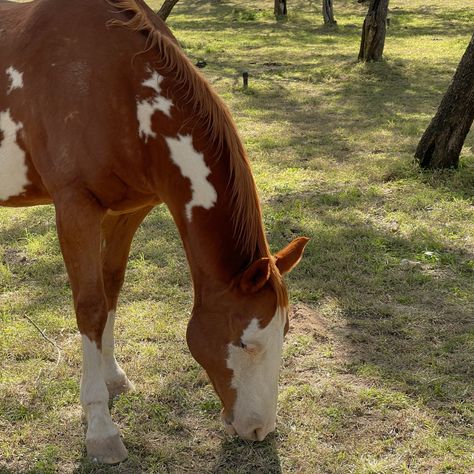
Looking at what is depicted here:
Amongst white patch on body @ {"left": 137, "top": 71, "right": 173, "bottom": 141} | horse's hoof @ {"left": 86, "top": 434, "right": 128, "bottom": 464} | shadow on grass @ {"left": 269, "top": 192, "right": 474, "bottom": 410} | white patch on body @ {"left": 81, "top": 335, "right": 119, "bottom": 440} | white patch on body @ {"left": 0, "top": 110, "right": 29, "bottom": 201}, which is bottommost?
shadow on grass @ {"left": 269, "top": 192, "right": 474, "bottom": 410}

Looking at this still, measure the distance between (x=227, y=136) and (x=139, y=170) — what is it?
42 centimetres

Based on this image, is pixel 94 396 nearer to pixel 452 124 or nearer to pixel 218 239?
pixel 218 239

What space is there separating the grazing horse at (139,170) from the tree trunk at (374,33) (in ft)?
31.5

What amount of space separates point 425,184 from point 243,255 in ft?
13.4

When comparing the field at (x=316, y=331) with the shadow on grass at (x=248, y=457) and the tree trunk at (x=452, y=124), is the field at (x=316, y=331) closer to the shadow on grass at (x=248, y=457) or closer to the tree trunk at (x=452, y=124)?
the shadow on grass at (x=248, y=457)

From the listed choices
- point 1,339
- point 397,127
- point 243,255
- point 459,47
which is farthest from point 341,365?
point 459,47

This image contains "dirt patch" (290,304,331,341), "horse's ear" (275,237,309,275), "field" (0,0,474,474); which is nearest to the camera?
"horse's ear" (275,237,309,275)

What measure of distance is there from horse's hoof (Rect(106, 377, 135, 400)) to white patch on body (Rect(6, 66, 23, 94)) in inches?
59.3

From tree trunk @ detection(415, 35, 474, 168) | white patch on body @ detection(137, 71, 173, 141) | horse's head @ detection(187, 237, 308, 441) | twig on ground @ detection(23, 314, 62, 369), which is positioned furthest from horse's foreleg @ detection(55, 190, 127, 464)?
tree trunk @ detection(415, 35, 474, 168)

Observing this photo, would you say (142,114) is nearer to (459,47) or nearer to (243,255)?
(243,255)

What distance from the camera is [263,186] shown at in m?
6.47

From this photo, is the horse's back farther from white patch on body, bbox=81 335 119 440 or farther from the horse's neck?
white patch on body, bbox=81 335 119 440

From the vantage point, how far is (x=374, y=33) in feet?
39.4

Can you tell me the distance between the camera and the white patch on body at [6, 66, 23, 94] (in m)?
3.07
